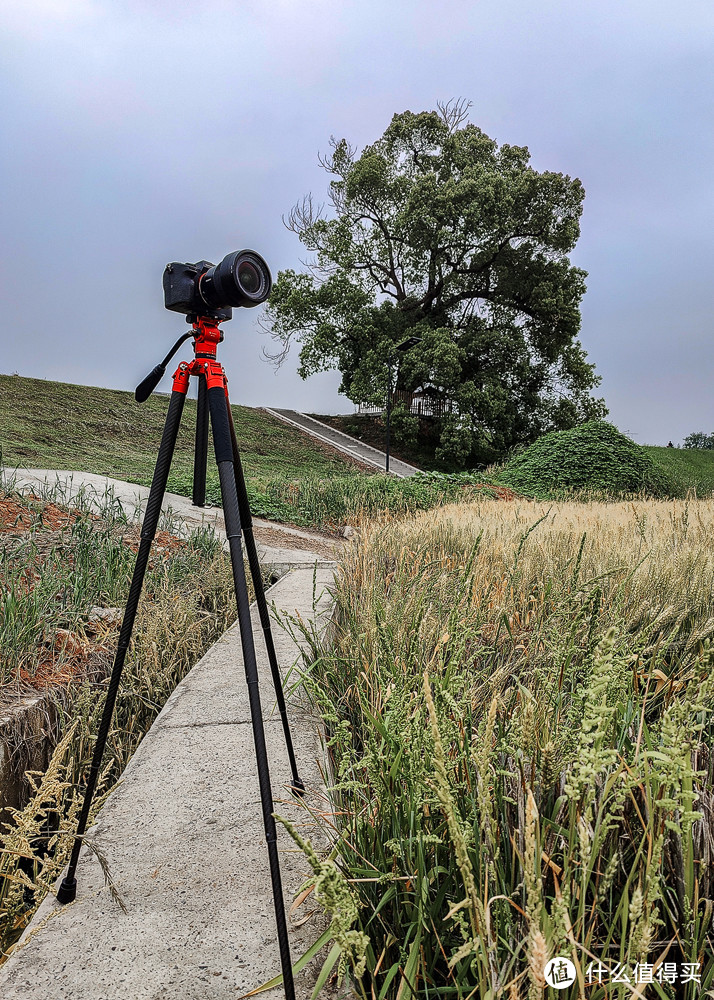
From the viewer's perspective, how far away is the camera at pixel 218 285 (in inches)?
68.2

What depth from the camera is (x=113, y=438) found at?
17266 mm

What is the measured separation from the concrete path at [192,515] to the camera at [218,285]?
4143 millimetres

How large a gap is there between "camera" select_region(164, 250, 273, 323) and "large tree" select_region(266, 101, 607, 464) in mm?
18091

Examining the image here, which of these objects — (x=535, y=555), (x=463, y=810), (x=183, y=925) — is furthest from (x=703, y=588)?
(x=183, y=925)

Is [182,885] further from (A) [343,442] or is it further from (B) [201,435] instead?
(A) [343,442]

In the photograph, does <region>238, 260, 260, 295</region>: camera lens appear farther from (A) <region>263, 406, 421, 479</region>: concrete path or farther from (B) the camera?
(A) <region>263, 406, 421, 479</region>: concrete path

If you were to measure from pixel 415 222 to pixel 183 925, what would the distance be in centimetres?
2121

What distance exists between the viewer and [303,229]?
71.7 ft

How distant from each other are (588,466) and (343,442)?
11317 mm

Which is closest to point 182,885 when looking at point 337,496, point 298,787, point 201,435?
point 298,787

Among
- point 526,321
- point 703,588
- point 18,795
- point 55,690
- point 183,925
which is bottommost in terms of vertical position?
point 18,795

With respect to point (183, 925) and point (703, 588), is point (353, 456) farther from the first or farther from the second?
point (183, 925)

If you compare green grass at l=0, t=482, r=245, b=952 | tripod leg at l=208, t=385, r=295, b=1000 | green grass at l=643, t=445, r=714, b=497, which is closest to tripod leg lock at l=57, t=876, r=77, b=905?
green grass at l=0, t=482, r=245, b=952

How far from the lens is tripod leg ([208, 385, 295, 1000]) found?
1301mm
